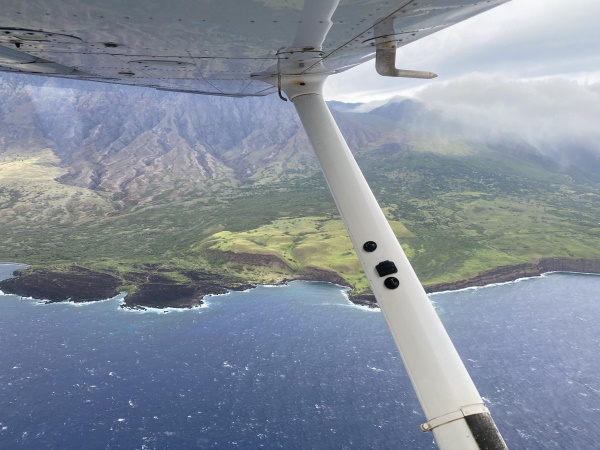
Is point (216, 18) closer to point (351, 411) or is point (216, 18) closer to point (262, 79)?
point (262, 79)

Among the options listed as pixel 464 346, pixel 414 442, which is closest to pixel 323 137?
pixel 414 442

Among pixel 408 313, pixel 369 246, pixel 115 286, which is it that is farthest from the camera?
pixel 115 286

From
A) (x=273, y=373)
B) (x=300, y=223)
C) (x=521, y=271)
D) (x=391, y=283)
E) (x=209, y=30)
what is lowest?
(x=391, y=283)

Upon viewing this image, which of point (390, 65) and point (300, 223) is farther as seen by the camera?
point (300, 223)

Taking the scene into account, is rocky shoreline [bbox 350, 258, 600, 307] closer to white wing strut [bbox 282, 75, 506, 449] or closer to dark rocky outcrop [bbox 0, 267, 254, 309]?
dark rocky outcrop [bbox 0, 267, 254, 309]

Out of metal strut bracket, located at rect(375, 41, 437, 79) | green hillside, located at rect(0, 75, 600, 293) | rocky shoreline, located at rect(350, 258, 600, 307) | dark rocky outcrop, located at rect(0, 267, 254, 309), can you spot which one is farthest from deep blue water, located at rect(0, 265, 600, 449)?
metal strut bracket, located at rect(375, 41, 437, 79)

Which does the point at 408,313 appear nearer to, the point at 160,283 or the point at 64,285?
the point at 160,283

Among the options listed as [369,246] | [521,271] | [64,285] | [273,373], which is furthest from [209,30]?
[521,271]
